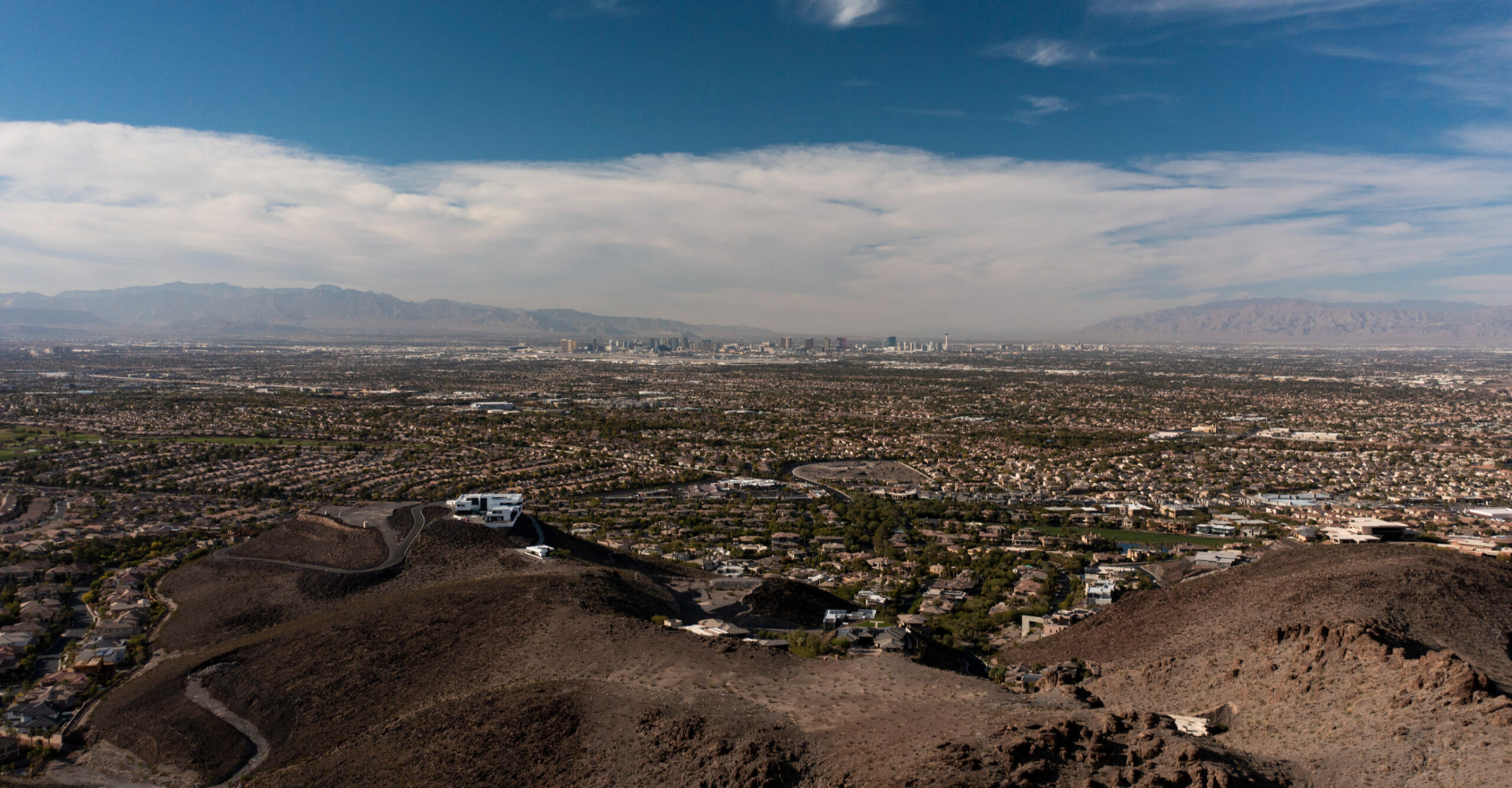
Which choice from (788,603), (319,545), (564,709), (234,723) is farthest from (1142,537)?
(234,723)

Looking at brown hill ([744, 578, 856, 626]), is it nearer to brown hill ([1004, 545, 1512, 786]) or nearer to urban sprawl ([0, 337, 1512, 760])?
urban sprawl ([0, 337, 1512, 760])

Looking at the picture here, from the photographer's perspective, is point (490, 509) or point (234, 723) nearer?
point (234, 723)

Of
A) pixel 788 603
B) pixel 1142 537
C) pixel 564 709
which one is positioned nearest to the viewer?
pixel 564 709

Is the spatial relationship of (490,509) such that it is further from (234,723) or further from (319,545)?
(234,723)

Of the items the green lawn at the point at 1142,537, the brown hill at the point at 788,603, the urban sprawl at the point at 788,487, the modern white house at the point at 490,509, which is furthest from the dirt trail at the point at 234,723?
the green lawn at the point at 1142,537

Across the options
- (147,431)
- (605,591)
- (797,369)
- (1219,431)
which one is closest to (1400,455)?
(1219,431)
